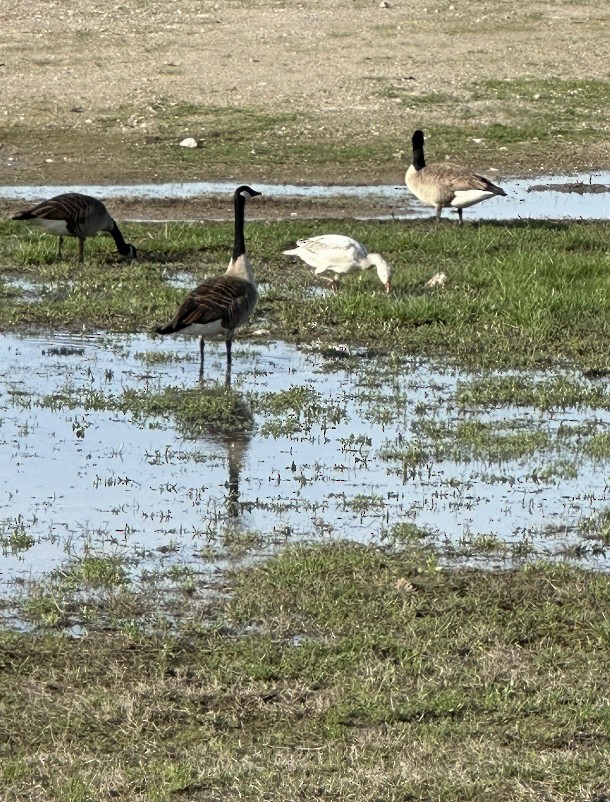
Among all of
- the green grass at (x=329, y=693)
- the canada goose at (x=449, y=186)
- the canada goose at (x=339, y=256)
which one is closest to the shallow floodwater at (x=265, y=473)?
the green grass at (x=329, y=693)

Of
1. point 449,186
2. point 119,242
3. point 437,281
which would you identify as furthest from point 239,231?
point 449,186

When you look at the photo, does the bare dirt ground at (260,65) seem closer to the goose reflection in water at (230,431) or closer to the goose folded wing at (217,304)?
the goose folded wing at (217,304)

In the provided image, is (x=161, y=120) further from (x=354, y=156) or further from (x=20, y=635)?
(x=20, y=635)

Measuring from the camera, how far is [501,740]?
5.33 m

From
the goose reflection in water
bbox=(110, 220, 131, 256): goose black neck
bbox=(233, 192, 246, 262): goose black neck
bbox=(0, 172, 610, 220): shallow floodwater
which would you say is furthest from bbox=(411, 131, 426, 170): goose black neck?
the goose reflection in water

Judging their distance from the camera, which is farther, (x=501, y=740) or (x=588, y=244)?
(x=588, y=244)

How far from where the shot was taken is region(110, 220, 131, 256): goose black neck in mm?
14867

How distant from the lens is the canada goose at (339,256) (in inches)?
541

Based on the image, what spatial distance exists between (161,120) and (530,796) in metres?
20.1

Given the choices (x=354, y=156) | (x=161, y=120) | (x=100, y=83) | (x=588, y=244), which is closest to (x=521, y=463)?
(x=588, y=244)

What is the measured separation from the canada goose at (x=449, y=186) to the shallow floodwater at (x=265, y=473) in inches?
260

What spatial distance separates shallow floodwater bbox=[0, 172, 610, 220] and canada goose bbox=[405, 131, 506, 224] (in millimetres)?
963

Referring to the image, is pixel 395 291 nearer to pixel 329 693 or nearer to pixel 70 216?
pixel 70 216

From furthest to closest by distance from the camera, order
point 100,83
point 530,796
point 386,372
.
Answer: point 100,83 < point 386,372 < point 530,796
